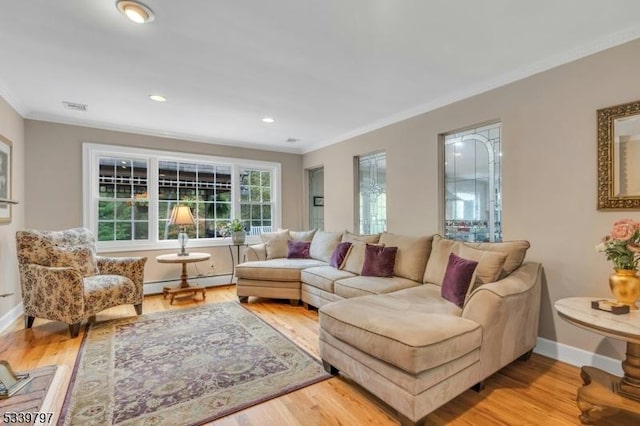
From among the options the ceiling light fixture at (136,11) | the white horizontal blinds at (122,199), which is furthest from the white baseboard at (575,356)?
the white horizontal blinds at (122,199)

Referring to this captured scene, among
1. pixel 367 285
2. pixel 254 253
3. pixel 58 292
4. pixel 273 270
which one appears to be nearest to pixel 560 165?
pixel 367 285

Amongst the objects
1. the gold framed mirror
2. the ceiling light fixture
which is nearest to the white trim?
the ceiling light fixture

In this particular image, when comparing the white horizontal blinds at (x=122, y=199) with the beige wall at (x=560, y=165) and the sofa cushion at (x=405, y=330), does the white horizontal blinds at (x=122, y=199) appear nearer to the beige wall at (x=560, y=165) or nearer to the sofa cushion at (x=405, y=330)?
the sofa cushion at (x=405, y=330)

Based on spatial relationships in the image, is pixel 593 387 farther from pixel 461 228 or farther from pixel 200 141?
pixel 200 141

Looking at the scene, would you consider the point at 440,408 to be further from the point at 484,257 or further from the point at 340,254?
the point at 340,254

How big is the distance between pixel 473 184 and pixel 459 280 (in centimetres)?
133

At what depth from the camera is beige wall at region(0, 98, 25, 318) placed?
127 inches

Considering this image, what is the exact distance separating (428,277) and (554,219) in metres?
1.15

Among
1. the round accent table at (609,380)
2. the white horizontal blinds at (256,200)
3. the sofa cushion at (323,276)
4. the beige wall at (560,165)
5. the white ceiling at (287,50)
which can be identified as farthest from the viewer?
the white horizontal blinds at (256,200)

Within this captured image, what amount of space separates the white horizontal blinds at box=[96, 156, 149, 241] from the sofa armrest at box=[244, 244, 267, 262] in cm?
155

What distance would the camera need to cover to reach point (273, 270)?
406cm

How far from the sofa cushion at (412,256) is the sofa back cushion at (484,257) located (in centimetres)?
13

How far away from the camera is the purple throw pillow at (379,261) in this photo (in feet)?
11.1

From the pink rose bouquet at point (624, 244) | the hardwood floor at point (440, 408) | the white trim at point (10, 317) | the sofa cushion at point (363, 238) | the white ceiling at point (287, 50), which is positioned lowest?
the hardwood floor at point (440, 408)
